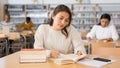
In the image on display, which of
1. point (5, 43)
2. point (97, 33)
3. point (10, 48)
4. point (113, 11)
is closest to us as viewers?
point (97, 33)

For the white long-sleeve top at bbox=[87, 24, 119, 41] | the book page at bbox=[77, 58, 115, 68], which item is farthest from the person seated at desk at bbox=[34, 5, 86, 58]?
the white long-sleeve top at bbox=[87, 24, 119, 41]

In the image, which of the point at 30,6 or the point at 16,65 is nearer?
the point at 16,65

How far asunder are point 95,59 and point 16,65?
0.79 meters

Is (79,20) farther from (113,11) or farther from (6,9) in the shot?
(6,9)

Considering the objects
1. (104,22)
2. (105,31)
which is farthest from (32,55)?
(105,31)

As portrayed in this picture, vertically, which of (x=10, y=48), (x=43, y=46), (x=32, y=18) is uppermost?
(x=32, y=18)

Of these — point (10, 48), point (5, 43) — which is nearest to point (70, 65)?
point (5, 43)

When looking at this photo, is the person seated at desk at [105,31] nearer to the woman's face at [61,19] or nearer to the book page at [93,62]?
the woman's face at [61,19]

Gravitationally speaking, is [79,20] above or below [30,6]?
below

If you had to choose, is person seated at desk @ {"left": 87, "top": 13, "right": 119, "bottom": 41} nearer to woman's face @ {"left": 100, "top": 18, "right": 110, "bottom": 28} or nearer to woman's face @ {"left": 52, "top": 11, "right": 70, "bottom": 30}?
woman's face @ {"left": 100, "top": 18, "right": 110, "bottom": 28}

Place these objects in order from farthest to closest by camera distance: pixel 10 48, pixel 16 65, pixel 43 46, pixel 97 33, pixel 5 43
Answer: pixel 10 48 → pixel 5 43 → pixel 97 33 → pixel 43 46 → pixel 16 65

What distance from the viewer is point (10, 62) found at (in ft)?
6.98

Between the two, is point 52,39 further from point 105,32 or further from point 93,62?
point 105,32

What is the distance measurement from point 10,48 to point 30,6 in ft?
9.52
